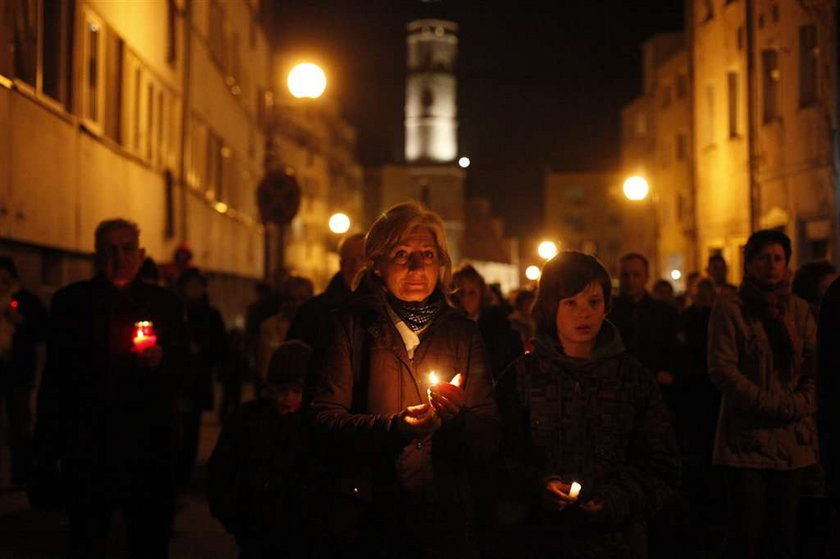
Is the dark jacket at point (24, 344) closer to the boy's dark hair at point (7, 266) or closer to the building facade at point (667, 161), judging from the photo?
the boy's dark hair at point (7, 266)

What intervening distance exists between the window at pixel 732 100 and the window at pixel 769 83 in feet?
9.72

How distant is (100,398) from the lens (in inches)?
246

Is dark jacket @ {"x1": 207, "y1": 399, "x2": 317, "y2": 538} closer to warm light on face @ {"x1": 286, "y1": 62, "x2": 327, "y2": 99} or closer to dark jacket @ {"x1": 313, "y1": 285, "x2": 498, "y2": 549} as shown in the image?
dark jacket @ {"x1": 313, "y1": 285, "x2": 498, "y2": 549}

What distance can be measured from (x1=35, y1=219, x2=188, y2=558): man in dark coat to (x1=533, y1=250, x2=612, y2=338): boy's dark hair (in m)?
2.23

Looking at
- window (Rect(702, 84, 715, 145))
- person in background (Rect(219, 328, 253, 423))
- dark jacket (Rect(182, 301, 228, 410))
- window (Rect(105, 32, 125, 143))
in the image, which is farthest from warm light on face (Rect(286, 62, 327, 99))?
window (Rect(702, 84, 715, 145))

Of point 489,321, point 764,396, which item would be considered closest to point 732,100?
point 489,321

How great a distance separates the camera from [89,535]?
6.20m

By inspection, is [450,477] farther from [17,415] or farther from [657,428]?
[17,415]

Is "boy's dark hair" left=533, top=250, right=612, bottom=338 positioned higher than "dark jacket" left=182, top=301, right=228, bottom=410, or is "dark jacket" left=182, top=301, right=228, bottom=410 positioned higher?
"boy's dark hair" left=533, top=250, right=612, bottom=338

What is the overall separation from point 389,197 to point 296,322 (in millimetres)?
101955

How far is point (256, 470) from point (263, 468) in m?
0.04

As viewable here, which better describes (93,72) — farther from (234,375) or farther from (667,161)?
(667,161)

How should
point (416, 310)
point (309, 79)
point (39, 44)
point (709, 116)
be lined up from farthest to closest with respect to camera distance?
point (709, 116), point (309, 79), point (39, 44), point (416, 310)

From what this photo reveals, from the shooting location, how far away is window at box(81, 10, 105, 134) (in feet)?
54.3
